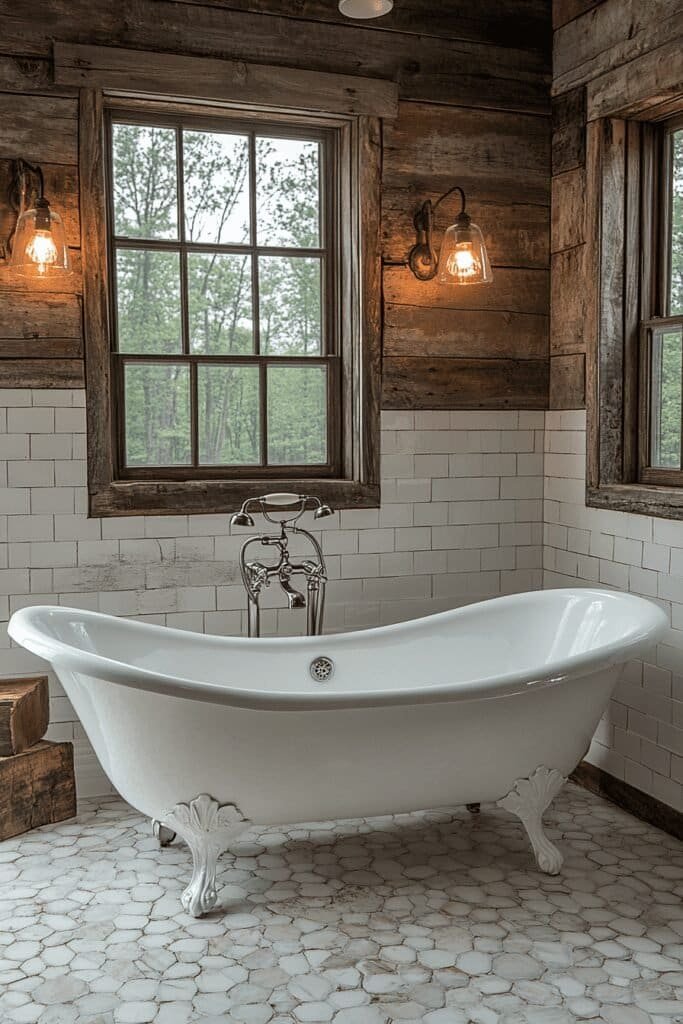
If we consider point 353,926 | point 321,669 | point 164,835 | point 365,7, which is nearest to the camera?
point 353,926

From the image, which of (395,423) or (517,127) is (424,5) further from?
(395,423)

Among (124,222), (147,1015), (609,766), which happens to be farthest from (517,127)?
(147,1015)

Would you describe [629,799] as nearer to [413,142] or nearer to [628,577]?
[628,577]

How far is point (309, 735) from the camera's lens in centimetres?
262

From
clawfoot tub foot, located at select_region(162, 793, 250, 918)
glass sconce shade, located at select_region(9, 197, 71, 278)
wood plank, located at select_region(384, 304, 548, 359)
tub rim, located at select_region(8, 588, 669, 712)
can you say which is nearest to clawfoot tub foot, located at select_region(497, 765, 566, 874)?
tub rim, located at select_region(8, 588, 669, 712)

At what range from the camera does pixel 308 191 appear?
3.76 meters

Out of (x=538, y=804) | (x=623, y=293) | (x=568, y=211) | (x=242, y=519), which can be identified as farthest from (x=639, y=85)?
(x=538, y=804)

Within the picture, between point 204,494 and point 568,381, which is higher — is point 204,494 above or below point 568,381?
below

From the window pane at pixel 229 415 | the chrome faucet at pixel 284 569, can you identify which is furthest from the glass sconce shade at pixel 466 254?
the chrome faucet at pixel 284 569

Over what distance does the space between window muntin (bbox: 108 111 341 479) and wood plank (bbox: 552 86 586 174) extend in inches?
35.2

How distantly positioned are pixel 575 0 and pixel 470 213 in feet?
2.79

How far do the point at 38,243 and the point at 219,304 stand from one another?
2.44ft

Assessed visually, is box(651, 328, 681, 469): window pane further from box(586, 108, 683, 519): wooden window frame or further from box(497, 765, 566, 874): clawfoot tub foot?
box(497, 765, 566, 874): clawfoot tub foot

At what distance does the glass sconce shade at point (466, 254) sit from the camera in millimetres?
3557
